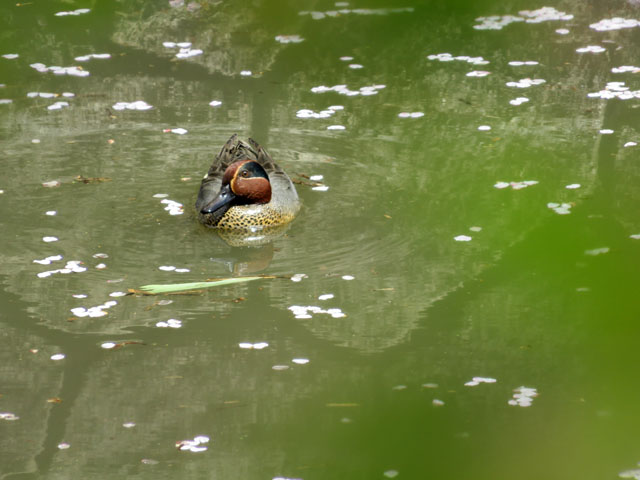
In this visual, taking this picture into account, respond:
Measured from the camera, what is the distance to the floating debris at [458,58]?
36.5 ft

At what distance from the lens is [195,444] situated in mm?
4934

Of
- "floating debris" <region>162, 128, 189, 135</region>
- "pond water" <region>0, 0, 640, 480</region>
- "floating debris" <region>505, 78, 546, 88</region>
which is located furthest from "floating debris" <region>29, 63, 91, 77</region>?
"floating debris" <region>505, 78, 546, 88</region>

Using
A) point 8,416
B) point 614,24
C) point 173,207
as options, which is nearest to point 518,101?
point 614,24

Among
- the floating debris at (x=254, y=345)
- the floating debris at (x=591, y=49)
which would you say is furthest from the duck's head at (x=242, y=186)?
the floating debris at (x=591, y=49)

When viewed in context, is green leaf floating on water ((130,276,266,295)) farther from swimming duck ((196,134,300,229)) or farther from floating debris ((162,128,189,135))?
floating debris ((162,128,189,135))

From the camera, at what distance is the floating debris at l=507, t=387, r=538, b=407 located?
5180 mm

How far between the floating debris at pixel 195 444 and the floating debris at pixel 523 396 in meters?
1.68

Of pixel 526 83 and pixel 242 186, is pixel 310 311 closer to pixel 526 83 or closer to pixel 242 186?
pixel 242 186

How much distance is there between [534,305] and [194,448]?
2.54 metres

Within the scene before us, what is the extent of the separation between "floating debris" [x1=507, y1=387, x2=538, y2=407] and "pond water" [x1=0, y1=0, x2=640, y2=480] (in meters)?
0.02

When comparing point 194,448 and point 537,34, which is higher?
point 537,34

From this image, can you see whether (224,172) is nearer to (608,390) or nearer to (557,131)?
(557,131)

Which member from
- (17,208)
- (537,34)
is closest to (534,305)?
(17,208)

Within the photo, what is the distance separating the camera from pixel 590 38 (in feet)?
38.8
